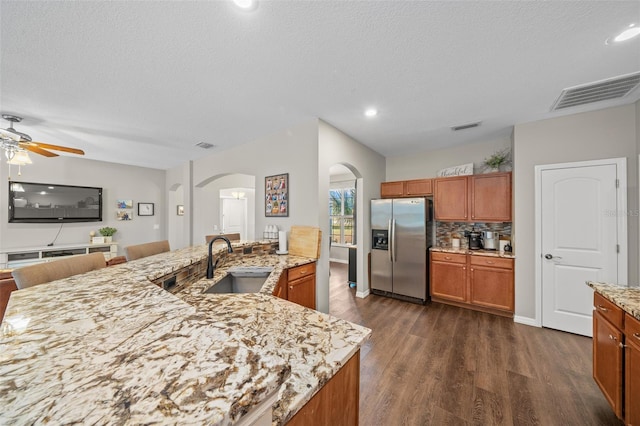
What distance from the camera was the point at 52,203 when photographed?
4535 mm

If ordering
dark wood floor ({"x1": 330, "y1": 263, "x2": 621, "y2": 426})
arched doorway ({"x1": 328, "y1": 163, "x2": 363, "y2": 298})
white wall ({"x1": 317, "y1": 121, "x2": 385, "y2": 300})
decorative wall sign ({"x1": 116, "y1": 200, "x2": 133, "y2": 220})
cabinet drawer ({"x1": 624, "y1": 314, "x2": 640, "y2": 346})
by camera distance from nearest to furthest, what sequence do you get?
cabinet drawer ({"x1": 624, "y1": 314, "x2": 640, "y2": 346})
dark wood floor ({"x1": 330, "y1": 263, "x2": 621, "y2": 426})
white wall ({"x1": 317, "y1": 121, "x2": 385, "y2": 300})
decorative wall sign ({"x1": 116, "y1": 200, "x2": 133, "y2": 220})
arched doorway ({"x1": 328, "y1": 163, "x2": 363, "y2": 298})

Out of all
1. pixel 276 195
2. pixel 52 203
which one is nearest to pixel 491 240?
pixel 276 195

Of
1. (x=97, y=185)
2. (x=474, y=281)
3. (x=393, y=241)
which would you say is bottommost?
(x=474, y=281)

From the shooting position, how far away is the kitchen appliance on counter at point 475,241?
3623mm

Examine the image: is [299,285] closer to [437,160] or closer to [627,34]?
[627,34]

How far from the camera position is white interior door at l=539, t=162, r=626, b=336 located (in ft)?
8.21

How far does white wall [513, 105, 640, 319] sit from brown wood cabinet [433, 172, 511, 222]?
0.24 meters

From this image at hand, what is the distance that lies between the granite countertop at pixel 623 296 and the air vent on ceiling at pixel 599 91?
5.99 feet

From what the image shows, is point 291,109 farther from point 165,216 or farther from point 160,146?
point 165,216

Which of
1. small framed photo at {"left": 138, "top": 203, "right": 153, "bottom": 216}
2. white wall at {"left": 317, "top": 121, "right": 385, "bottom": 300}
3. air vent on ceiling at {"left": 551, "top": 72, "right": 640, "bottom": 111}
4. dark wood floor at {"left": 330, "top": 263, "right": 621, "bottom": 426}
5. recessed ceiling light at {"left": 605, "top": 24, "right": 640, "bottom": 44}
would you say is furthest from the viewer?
small framed photo at {"left": 138, "top": 203, "right": 153, "bottom": 216}

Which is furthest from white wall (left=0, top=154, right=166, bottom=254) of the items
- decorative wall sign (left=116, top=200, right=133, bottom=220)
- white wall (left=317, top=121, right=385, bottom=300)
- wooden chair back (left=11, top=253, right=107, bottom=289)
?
white wall (left=317, top=121, right=385, bottom=300)

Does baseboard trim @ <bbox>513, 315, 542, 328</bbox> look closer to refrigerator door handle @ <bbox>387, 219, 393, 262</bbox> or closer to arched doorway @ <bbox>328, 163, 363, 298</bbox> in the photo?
refrigerator door handle @ <bbox>387, 219, 393, 262</bbox>

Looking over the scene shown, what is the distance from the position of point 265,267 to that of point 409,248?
2.43m

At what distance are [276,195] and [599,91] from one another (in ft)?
12.1
